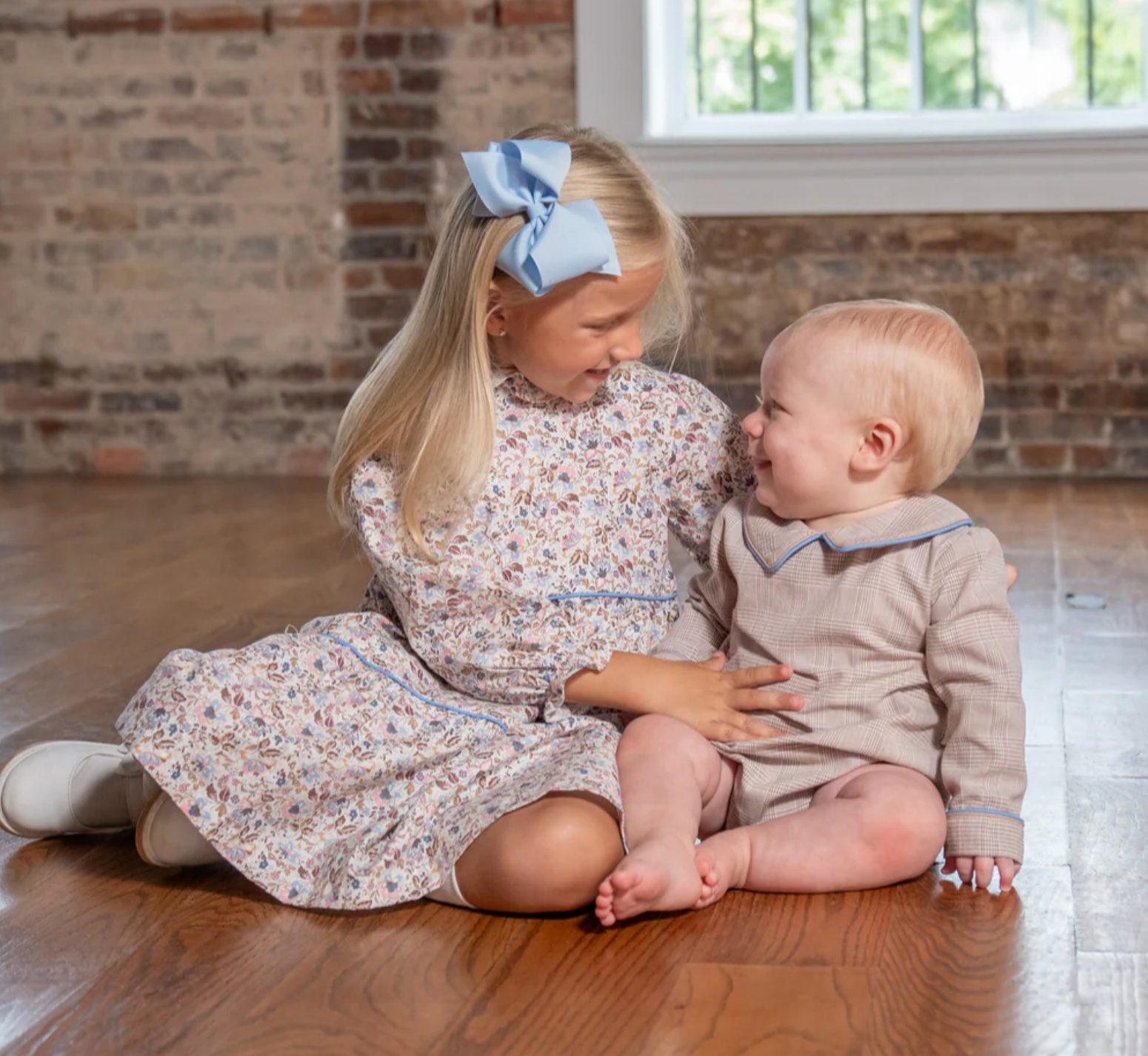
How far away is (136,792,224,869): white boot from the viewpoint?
157cm

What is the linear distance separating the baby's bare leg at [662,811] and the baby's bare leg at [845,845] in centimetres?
4

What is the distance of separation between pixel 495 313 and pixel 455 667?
1.27 ft

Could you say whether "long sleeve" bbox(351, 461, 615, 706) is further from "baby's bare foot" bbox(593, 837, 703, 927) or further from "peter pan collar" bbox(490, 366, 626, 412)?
"baby's bare foot" bbox(593, 837, 703, 927)

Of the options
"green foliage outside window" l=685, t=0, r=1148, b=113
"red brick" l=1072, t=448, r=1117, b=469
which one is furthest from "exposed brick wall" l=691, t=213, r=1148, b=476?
"green foliage outside window" l=685, t=0, r=1148, b=113

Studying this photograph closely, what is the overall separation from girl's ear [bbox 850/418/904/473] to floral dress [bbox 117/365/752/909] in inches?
10.8

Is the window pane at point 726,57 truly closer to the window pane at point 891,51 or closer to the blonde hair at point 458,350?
the window pane at point 891,51

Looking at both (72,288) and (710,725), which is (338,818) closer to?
(710,725)

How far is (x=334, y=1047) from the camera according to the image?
3.90ft

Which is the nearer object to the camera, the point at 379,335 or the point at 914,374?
the point at 914,374

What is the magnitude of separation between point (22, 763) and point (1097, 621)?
1.79 meters

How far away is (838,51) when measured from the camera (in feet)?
15.2

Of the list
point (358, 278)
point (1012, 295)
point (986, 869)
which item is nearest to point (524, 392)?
point (986, 869)

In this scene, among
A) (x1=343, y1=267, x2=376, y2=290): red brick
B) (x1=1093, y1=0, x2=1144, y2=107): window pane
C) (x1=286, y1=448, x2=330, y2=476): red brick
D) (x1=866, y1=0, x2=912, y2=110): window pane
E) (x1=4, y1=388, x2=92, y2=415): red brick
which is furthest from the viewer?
(x1=4, y1=388, x2=92, y2=415): red brick

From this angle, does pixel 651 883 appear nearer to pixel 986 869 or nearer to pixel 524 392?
pixel 986 869
